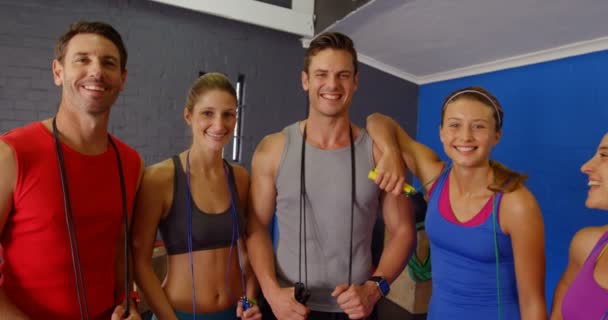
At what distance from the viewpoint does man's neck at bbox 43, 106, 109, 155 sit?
132 cm

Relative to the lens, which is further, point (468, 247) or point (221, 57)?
point (221, 57)

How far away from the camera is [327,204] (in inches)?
64.4

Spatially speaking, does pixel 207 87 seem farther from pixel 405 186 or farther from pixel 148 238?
pixel 405 186

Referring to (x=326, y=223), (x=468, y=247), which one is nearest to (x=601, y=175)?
(x=468, y=247)

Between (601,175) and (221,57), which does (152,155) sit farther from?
(601,175)

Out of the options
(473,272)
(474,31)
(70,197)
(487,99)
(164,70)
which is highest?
(474,31)

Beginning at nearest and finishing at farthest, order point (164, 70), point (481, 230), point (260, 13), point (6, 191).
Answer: point (6, 191)
point (481, 230)
point (164, 70)
point (260, 13)

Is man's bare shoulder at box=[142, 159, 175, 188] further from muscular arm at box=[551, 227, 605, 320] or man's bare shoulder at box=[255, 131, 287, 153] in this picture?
muscular arm at box=[551, 227, 605, 320]

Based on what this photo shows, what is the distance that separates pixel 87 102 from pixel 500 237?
1.42 m

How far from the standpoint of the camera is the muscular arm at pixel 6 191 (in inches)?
44.8

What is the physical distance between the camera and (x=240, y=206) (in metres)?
1.74

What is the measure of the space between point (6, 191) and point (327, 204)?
1068 millimetres

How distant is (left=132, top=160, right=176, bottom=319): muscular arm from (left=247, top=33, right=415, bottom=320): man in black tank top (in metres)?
0.40

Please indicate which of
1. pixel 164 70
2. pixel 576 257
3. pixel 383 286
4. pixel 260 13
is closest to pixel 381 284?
pixel 383 286
